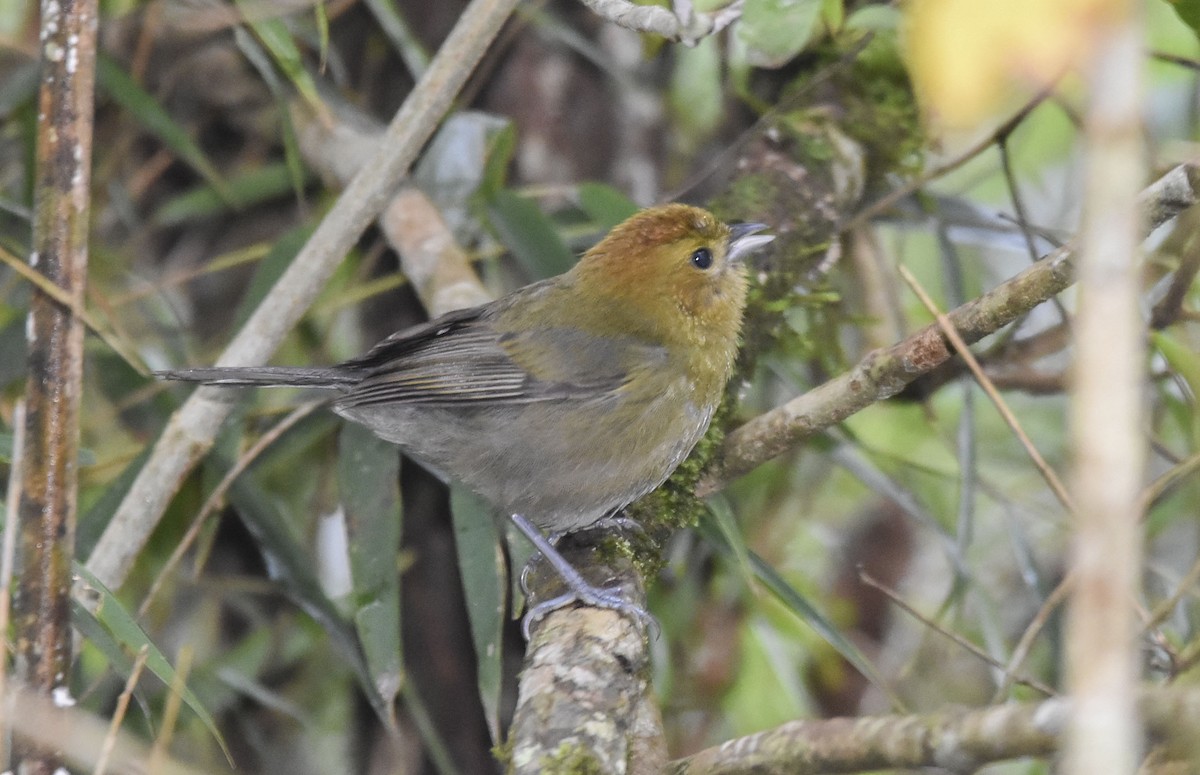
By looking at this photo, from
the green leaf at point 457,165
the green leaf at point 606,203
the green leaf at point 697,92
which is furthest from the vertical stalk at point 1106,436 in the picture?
the green leaf at point 697,92

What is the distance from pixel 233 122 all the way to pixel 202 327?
86 cm

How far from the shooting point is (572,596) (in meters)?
2.66

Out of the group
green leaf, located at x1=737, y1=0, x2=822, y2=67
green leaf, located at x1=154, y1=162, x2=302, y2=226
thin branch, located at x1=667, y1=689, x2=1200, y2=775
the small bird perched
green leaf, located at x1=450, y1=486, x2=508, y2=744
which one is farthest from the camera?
green leaf, located at x1=154, y1=162, x2=302, y2=226

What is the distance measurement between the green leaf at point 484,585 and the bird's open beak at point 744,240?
102cm

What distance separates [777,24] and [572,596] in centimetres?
144

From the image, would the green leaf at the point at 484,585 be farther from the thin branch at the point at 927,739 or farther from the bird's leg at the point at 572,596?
the thin branch at the point at 927,739

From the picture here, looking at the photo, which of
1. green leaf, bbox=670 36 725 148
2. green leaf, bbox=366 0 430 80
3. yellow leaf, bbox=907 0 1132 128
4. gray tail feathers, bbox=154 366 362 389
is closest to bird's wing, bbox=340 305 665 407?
gray tail feathers, bbox=154 366 362 389

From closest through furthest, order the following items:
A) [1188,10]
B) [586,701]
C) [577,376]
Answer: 1. [586,701]
2. [1188,10]
3. [577,376]

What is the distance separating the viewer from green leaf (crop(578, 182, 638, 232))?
3826 mm

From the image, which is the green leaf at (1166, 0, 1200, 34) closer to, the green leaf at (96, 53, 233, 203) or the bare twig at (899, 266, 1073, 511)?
the bare twig at (899, 266, 1073, 511)

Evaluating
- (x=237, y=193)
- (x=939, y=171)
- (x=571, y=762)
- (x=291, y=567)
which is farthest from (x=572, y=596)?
(x=237, y=193)

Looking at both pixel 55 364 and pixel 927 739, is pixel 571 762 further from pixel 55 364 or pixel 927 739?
pixel 55 364

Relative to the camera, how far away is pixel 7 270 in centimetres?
430

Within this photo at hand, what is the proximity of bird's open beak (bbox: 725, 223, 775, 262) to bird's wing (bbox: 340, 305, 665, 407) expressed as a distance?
37 cm
